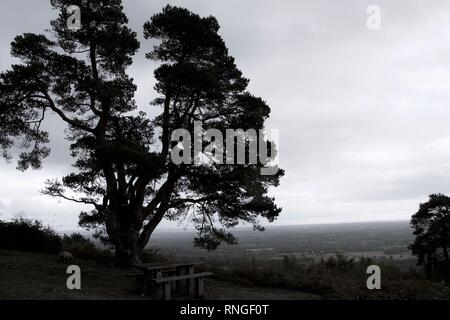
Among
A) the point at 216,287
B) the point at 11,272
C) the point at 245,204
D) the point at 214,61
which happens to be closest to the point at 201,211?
the point at 245,204

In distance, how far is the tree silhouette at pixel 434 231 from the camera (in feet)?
95.2

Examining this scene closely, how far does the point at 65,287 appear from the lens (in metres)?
10.4

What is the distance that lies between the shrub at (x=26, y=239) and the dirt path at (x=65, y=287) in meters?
1.08

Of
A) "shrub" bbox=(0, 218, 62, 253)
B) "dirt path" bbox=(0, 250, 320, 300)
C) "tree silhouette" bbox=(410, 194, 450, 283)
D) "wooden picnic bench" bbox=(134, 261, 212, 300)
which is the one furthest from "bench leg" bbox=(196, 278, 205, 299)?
"tree silhouette" bbox=(410, 194, 450, 283)

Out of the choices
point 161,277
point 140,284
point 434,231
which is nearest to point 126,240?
point 140,284

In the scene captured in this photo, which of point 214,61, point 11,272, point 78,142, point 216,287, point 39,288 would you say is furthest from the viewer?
point 214,61

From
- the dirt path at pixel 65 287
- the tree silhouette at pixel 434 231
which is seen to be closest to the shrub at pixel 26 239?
the dirt path at pixel 65 287

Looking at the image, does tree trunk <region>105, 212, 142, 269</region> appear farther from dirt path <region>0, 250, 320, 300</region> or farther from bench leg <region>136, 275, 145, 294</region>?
bench leg <region>136, 275, 145, 294</region>

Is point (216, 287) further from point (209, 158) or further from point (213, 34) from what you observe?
point (213, 34)

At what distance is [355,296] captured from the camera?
1170 centimetres

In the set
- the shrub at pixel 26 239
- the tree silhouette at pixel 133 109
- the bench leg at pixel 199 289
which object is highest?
the tree silhouette at pixel 133 109

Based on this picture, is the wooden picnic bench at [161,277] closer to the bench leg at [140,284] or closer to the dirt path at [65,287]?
the bench leg at [140,284]

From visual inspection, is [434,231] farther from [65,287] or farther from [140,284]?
[65,287]

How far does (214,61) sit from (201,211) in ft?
19.5
